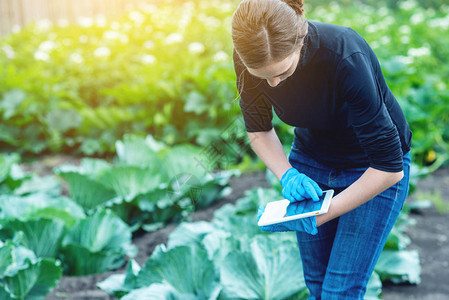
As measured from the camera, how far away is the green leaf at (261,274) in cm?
218

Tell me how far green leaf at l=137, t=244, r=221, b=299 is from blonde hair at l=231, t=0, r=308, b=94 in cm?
112

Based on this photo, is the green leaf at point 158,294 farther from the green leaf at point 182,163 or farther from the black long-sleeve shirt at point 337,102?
the green leaf at point 182,163

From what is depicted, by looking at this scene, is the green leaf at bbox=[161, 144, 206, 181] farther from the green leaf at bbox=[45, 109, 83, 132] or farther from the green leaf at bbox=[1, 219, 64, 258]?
the green leaf at bbox=[45, 109, 83, 132]

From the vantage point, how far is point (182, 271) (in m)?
2.28

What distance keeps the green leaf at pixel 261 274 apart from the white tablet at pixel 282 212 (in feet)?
1.83

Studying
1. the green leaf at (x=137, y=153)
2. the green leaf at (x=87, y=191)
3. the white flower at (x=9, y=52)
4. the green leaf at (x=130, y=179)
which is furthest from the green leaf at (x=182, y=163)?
the white flower at (x=9, y=52)

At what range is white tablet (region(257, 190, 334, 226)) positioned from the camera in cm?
149

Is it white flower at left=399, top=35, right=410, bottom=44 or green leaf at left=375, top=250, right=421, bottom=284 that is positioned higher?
white flower at left=399, top=35, right=410, bottom=44

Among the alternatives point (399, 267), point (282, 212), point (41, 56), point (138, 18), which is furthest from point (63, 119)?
point (282, 212)

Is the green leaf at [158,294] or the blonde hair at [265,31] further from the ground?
the blonde hair at [265,31]

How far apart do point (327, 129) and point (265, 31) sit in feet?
1.46

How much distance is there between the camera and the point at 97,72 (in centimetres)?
601

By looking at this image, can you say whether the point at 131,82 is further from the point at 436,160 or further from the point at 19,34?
the point at 436,160

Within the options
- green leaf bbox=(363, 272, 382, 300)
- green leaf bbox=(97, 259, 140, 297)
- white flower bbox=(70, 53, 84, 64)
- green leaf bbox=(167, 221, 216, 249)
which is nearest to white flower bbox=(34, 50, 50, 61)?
white flower bbox=(70, 53, 84, 64)
